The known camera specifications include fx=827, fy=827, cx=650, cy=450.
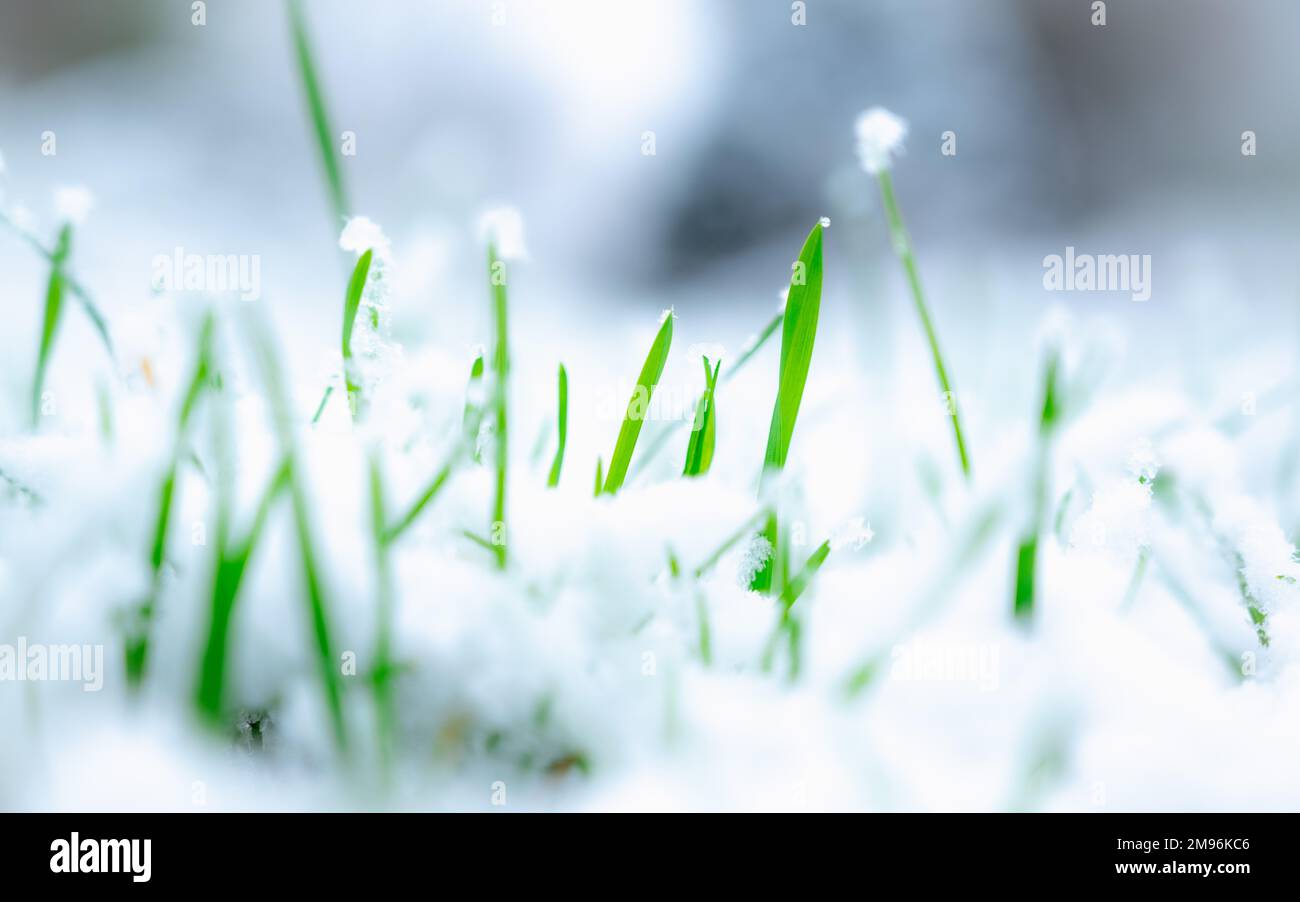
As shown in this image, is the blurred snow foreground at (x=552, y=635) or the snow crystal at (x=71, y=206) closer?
the blurred snow foreground at (x=552, y=635)

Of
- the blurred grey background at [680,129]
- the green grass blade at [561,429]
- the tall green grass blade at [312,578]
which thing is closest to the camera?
the tall green grass blade at [312,578]

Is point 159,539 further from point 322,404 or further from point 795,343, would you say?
point 795,343

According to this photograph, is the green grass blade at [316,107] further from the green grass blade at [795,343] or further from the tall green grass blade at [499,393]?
the green grass blade at [795,343]

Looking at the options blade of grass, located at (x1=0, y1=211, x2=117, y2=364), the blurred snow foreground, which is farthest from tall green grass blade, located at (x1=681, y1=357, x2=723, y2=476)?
blade of grass, located at (x1=0, y1=211, x2=117, y2=364)

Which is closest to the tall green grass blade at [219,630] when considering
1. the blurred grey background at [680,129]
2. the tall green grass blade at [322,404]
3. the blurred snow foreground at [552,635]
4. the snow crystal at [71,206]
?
the blurred snow foreground at [552,635]

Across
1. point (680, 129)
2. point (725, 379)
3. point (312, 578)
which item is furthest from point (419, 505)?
point (680, 129)

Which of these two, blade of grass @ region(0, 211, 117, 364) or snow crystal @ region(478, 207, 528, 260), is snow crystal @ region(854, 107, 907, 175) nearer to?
snow crystal @ region(478, 207, 528, 260)
